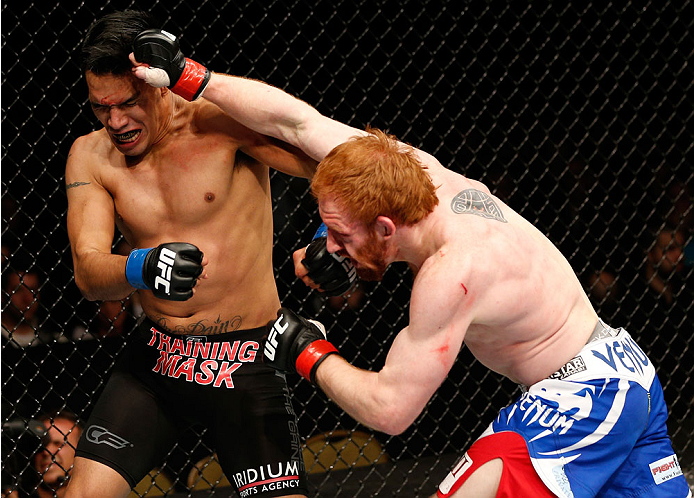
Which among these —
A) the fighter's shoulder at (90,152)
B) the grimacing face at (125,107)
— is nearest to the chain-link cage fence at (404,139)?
the fighter's shoulder at (90,152)

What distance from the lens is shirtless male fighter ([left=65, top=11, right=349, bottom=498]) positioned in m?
1.60

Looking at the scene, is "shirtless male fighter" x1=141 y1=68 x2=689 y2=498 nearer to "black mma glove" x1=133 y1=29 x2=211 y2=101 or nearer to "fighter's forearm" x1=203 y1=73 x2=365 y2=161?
"fighter's forearm" x1=203 y1=73 x2=365 y2=161

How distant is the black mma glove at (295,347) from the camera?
144 centimetres

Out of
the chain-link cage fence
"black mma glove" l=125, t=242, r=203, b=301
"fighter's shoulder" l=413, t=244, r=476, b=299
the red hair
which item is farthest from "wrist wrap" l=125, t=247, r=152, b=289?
the chain-link cage fence

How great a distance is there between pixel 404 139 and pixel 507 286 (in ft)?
5.42

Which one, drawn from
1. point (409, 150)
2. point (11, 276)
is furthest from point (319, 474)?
point (409, 150)

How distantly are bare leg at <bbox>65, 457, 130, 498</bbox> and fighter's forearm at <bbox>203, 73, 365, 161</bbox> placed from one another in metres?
0.77

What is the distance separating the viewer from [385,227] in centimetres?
137

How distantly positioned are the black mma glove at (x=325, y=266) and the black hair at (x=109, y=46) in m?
0.53

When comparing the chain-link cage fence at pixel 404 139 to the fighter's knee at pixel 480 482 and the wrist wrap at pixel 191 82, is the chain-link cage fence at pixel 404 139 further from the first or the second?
the fighter's knee at pixel 480 482

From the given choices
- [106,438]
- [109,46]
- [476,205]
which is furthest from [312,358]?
[109,46]

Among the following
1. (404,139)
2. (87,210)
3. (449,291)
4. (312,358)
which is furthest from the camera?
(404,139)

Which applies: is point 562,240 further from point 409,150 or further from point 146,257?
point 146,257

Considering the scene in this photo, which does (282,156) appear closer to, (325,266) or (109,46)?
(325,266)
